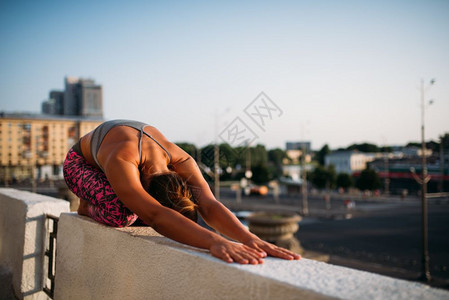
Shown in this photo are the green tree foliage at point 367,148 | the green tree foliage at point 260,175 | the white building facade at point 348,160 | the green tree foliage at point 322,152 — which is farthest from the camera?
the green tree foliage at point 367,148

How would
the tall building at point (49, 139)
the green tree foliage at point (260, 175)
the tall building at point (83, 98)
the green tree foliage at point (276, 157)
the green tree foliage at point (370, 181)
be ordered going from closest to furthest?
the green tree foliage at point (370, 181), the tall building at point (49, 139), the green tree foliage at point (260, 175), the tall building at point (83, 98), the green tree foliage at point (276, 157)

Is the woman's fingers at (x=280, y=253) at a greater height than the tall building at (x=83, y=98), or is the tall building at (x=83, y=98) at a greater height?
the tall building at (x=83, y=98)

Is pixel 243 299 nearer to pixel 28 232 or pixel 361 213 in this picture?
pixel 28 232

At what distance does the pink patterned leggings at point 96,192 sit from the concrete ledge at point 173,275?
7 centimetres

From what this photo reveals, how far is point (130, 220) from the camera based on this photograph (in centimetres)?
207

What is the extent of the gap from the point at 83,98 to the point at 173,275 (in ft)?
346

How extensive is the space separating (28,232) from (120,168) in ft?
5.45

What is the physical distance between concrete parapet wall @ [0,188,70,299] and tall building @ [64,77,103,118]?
326ft

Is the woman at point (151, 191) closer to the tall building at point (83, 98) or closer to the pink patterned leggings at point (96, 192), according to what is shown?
the pink patterned leggings at point (96, 192)

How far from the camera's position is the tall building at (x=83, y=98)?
9719 cm

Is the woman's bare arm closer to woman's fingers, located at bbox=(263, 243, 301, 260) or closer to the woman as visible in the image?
the woman

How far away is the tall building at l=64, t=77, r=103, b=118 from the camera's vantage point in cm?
9719

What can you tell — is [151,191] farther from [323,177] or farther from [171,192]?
[323,177]

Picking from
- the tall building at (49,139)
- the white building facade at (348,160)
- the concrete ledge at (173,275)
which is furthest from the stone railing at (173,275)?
the white building facade at (348,160)
